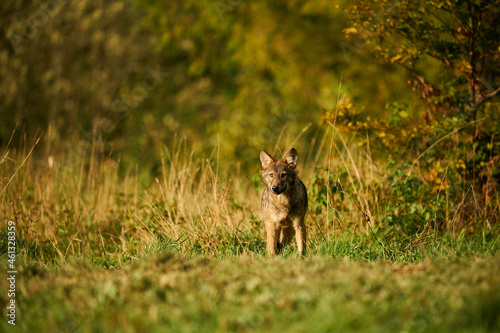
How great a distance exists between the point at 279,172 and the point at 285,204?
363mm

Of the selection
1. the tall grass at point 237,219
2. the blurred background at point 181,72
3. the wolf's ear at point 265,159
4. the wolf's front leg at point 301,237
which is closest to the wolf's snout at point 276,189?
the wolf's front leg at point 301,237

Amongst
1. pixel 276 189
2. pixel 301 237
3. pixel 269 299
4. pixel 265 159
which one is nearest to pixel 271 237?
pixel 301 237

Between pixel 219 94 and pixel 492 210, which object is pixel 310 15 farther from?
pixel 492 210

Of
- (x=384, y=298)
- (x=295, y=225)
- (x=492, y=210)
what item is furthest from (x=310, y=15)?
(x=384, y=298)

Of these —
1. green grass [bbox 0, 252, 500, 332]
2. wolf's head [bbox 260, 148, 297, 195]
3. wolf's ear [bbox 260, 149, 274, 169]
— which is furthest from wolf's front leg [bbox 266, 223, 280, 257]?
green grass [bbox 0, 252, 500, 332]

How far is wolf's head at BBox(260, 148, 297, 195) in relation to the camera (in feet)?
17.8

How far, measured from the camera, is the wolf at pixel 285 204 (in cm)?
559

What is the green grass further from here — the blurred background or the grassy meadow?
the blurred background

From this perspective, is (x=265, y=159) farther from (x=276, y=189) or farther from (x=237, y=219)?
(x=237, y=219)

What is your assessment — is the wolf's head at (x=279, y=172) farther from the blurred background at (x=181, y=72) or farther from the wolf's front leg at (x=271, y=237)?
the blurred background at (x=181, y=72)

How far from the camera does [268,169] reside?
227 inches

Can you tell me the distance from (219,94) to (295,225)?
51.2 ft

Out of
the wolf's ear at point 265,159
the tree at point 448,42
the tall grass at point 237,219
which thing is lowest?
the tall grass at point 237,219

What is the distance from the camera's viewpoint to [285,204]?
5617 mm
